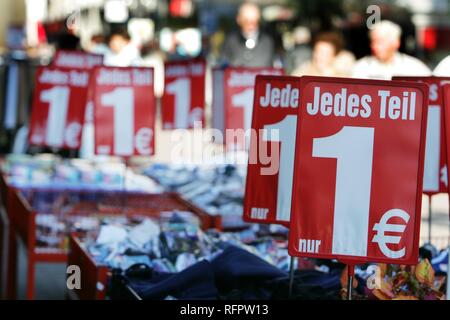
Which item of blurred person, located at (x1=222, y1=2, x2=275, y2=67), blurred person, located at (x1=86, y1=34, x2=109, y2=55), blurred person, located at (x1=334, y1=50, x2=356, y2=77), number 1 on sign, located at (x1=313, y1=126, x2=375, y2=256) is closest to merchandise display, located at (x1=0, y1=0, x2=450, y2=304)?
number 1 on sign, located at (x1=313, y1=126, x2=375, y2=256)

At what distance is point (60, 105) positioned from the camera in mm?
9758

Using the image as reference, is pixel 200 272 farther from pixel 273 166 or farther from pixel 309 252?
pixel 309 252

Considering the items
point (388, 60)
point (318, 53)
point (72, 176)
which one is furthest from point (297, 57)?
point (72, 176)

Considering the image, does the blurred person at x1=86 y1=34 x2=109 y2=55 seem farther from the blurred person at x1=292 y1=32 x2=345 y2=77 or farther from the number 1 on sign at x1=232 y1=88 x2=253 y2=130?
the number 1 on sign at x1=232 y1=88 x2=253 y2=130

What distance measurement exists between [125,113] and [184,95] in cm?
213

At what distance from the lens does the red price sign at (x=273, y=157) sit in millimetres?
5730

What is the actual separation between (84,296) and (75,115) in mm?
3961

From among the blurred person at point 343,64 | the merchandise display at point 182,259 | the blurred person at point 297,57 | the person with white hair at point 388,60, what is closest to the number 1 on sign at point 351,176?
the merchandise display at point 182,259

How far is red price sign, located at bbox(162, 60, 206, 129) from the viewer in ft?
35.4

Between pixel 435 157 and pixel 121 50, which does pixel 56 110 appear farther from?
pixel 121 50

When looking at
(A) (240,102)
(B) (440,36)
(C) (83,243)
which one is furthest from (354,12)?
(C) (83,243)

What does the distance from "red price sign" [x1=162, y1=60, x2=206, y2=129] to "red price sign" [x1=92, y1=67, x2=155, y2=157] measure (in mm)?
1906

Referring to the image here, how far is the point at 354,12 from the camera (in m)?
35.1

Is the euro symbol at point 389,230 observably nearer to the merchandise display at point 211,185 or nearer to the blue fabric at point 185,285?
the blue fabric at point 185,285
